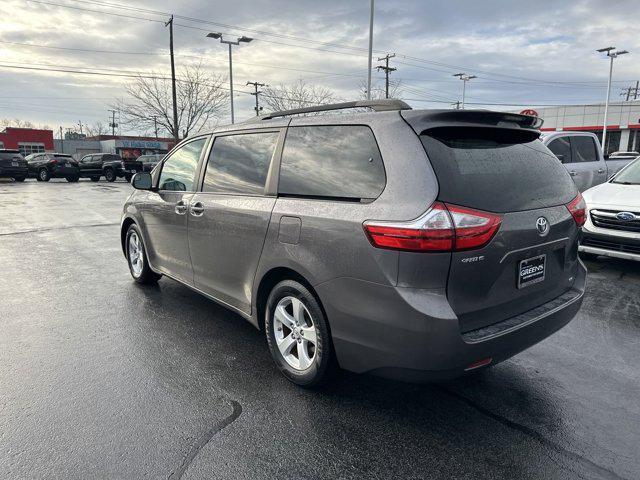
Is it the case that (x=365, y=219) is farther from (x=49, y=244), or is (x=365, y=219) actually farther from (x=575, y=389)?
(x=49, y=244)

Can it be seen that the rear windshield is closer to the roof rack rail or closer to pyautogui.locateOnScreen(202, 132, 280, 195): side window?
the roof rack rail

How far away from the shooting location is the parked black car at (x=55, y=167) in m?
27.8

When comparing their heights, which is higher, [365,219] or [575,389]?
[365,219]

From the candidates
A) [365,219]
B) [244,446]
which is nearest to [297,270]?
[365,219]

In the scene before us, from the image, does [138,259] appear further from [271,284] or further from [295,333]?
[295,333]

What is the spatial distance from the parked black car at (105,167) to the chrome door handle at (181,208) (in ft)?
88.3

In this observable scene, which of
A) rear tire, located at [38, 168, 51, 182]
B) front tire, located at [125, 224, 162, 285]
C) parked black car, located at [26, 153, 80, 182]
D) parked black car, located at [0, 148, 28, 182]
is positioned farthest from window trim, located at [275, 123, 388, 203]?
rear tire, located at [38, 168, 51, 182]

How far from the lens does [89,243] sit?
27.4 feet

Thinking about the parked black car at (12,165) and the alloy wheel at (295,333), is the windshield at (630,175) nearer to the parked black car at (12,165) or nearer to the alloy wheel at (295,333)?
the alloy wheel at (295,333)

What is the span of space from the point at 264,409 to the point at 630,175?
6.87 meters

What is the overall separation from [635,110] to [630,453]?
46931 mm

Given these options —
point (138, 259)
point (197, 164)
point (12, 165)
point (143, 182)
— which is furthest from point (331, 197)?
point (12, 165)

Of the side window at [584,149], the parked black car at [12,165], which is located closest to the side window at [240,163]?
the side window at [584,149]

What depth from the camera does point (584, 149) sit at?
1013 centimetres
